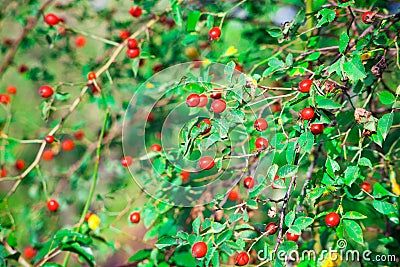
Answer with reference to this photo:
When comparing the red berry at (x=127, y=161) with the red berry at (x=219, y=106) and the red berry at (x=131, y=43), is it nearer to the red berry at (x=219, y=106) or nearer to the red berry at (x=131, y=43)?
the red berry at (x=131, y=43)

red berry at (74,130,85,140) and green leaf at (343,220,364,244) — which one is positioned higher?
green leaf at (343,220,364,244)

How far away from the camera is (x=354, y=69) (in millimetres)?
779

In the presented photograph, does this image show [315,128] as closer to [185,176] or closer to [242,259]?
[242,259]

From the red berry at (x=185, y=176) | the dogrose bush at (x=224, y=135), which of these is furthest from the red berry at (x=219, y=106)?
the red berry at (x=185, y=176)

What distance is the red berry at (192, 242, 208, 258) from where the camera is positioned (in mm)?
827

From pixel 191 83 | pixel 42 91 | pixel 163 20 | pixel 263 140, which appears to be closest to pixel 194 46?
pixel 163 20

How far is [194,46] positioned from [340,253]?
0.80m

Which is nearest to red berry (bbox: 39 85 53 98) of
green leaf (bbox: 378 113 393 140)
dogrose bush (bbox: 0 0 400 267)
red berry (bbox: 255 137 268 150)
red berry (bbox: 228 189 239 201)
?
dogrose bush (bbox: 0 0 400 267)

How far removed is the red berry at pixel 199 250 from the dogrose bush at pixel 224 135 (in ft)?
0.04

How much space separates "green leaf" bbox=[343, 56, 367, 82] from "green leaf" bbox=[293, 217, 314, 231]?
0.74ft

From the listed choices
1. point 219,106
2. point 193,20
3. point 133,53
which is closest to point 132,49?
point 133,53

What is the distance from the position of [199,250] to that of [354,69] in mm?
374

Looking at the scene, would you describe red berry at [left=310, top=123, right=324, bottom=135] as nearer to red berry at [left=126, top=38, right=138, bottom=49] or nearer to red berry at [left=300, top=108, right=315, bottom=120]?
red berry at [left=300, top=108, right=315, bottom=120]

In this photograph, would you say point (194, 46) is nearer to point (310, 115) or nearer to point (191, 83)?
point (191, 83)
